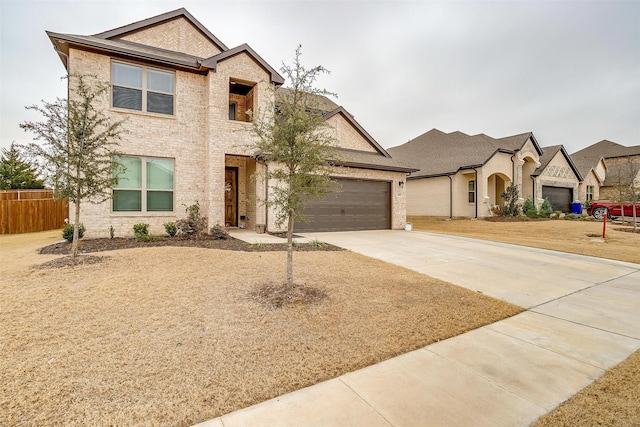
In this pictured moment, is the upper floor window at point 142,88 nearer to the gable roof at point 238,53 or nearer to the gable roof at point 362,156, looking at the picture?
the gable roof at point 238,53

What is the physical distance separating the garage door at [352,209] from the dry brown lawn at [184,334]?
6.90 metres

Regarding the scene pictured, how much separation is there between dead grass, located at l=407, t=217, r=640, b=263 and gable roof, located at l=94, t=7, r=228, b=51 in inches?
564

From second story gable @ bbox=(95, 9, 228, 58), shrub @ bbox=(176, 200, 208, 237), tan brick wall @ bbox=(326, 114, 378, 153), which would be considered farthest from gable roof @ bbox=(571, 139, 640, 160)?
shrub @ bbox=(176, 200, 208, 237)

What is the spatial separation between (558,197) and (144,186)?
3233 cm

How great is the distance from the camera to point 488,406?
7.71ft

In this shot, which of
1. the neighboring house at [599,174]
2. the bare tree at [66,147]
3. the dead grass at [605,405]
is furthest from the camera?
the neighboring house at [599,174]

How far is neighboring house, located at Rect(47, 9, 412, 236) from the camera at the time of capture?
10219 millimetres

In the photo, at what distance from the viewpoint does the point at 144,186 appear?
10.7 m

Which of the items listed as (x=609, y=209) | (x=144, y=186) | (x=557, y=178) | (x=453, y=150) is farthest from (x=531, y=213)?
(x=144, y=186)

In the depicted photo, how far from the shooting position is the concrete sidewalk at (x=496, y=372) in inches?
87.1

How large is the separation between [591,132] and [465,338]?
44.8 metres

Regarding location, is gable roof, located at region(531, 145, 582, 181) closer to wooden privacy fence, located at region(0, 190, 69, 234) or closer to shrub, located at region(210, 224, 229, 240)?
shrub, located at region(210, 224, 229, 240)

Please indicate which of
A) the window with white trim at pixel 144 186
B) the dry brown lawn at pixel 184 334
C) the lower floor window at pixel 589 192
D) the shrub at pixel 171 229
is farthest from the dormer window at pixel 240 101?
the lower floor window at pixel 589 192

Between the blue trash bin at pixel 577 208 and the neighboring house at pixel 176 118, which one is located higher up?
the neighboring house at pixel 176 118
